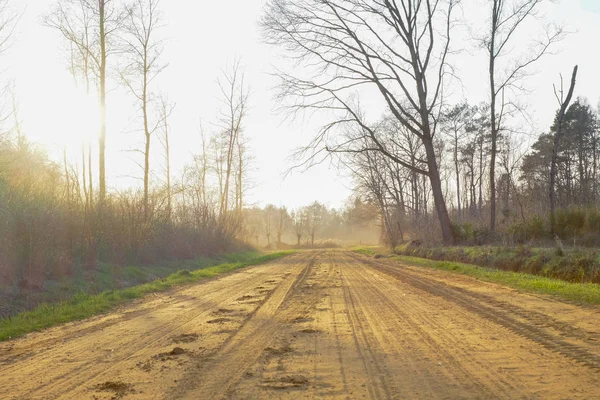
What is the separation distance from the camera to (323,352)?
5.97m

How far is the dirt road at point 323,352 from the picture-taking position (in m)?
Result: 4.60

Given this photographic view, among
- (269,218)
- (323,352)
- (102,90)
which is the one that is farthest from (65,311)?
(269,218)

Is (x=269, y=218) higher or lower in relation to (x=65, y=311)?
higher

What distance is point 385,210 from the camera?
50.8 meters

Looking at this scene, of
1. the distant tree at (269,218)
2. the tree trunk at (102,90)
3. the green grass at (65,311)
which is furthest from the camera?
the distant tree at (269,218)

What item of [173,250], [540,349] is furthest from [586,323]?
[173,250]

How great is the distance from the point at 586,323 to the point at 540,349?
190 cm

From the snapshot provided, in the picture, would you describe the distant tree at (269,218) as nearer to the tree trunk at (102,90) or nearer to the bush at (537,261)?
the tree trunk at (102,90)

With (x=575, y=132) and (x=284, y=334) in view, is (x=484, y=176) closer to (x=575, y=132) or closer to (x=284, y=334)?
(x=575, y=132)

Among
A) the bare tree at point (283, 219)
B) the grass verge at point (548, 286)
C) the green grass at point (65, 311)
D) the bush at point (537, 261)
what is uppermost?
the bare tree at point (283, 219)

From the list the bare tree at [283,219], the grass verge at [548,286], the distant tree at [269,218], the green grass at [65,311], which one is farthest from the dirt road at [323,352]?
the bare tree at [283,219]

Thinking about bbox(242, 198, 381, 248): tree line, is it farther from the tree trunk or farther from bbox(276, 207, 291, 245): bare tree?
the tree trunk

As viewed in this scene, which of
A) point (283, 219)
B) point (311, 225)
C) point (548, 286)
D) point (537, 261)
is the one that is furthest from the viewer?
point (311, 225)

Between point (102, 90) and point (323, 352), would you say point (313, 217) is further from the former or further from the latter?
point (323, 352)
